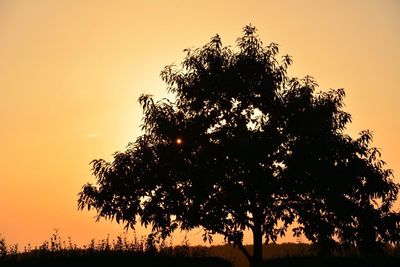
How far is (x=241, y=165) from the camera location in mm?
24406

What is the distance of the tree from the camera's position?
2409cm

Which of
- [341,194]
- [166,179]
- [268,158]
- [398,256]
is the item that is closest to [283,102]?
[268,158]

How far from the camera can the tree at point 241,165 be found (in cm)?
2409

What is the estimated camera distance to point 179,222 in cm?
2492

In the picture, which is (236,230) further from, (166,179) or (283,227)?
(166,179)

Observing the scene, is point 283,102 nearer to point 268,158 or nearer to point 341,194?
point 268,158

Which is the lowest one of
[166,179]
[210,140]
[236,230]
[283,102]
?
[236,230]

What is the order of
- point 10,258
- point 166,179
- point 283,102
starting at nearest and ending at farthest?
point 10,258, point 166,179, point 283,102

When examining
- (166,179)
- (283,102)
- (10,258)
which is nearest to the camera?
(10,258)

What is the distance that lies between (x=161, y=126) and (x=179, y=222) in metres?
4.63

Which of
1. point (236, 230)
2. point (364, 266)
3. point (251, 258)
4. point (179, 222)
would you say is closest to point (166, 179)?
point (179, 222)

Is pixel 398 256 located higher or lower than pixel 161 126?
lower

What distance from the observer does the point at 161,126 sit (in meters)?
25.5

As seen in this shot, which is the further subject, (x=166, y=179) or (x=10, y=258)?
(x=166, y=179)
